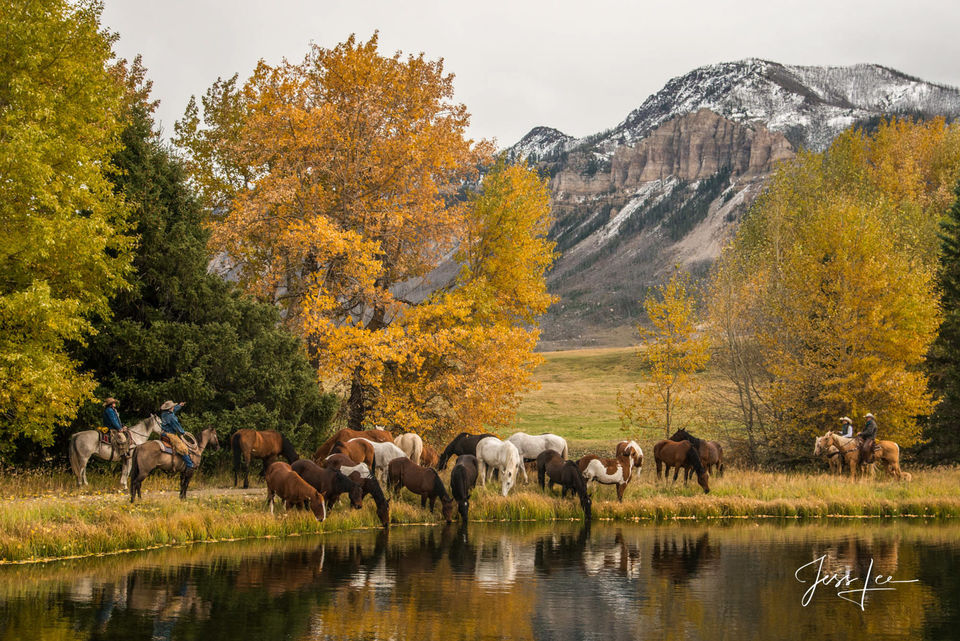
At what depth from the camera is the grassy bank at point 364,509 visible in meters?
20.2

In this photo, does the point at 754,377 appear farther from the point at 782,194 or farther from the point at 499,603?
the point at 499,603

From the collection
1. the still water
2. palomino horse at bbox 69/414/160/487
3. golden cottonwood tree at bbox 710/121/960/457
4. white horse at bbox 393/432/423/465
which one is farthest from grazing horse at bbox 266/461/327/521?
golden cottonwood tree at bbox 710/121/960/457

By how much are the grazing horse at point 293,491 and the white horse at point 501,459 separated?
22.4 feet

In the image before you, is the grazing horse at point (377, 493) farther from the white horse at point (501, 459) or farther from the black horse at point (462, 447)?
the black horse at point (462, 447)

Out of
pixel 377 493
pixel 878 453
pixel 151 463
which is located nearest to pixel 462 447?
pixel 377 493

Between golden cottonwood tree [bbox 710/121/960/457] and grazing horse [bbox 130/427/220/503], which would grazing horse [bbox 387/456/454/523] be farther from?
golden cottonwood tree [bbox 710/121/960/457]

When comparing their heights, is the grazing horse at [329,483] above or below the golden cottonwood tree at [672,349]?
below

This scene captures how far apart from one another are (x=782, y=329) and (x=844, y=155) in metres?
29.7

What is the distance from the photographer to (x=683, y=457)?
31.5m

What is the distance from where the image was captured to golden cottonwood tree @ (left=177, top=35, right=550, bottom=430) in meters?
36.0

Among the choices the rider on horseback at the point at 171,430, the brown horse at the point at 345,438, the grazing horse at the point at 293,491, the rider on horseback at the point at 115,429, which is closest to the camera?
the grazing horse at the point at 293,491

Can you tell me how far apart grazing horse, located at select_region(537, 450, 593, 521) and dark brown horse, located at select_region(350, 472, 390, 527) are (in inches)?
233

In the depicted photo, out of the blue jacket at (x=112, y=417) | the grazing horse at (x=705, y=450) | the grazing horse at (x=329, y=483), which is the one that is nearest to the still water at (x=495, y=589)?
the grazing horse at (x=329, y=483)

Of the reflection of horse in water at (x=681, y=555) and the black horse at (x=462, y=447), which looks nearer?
the reflection of horse in water at (x=681, y=555)
